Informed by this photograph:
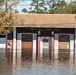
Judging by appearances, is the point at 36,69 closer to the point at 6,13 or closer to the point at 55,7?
the point at 6,13

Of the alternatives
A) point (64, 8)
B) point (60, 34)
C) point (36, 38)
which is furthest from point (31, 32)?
point (64, 8)

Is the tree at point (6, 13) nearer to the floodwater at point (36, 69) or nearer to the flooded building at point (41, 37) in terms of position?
the floodwater at point (36, 69)

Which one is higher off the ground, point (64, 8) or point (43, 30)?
point (64, 8)

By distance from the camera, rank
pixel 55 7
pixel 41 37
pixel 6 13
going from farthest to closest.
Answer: pixel 55 7 < pixel 41 37 < pixel 6 13

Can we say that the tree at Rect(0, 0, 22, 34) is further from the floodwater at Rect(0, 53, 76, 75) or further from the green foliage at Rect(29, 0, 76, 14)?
the green foliage at Rect(29, 0, 76, 14)

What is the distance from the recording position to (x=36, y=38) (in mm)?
50781

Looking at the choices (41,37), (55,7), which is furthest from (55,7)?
(41,37)

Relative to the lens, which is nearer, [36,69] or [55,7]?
[36,69]

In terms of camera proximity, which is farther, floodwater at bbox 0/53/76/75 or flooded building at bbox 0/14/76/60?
flooded building at bbox 0/14/76/60

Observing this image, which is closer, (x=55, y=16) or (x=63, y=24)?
(x=63, y=24)

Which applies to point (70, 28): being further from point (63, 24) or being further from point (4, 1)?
point (4, 1)

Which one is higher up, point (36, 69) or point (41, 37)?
point (41, 37)

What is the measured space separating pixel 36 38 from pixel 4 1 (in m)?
32.4

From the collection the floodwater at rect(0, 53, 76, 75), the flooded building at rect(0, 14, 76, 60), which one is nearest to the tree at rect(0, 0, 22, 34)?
the floodwater at rect(0, 53, 76, 75)
